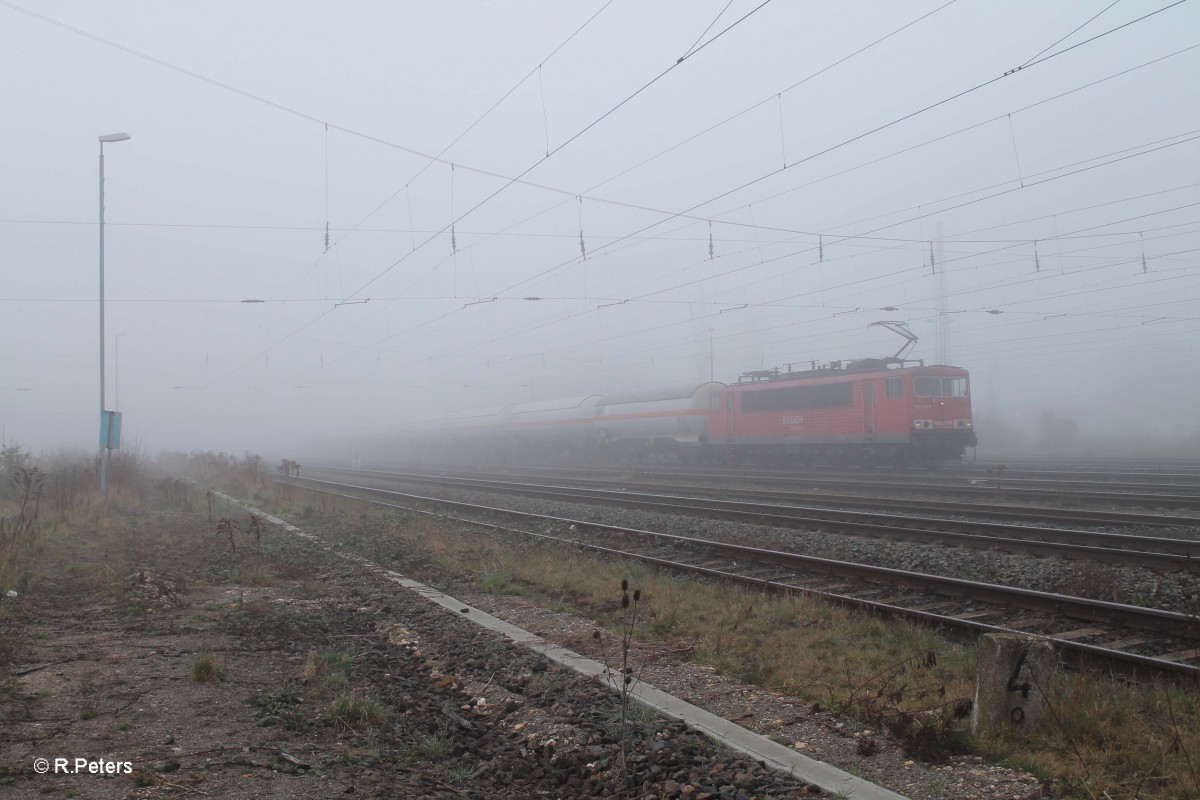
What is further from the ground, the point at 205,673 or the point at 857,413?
the point at 857,413

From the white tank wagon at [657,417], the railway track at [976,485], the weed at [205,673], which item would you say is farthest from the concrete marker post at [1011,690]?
the white tank wagon at [657,417]

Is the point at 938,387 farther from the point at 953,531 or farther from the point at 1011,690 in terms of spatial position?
the point at 1011,690

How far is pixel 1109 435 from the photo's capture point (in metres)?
54.9

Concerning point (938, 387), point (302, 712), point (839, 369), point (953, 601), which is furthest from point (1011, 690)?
point (839, 369)

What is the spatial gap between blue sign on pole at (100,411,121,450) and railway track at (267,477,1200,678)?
1206 cm

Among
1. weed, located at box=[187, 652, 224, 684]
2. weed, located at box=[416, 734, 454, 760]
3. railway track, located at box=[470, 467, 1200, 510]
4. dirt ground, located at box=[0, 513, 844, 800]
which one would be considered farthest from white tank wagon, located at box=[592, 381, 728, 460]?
weed, located at box=[416, 734, 454, 760]

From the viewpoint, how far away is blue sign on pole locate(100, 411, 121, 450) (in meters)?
19.0

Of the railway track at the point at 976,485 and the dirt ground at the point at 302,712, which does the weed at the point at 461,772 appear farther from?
the railway track at the point at 976,485

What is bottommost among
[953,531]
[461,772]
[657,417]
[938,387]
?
[461,772]

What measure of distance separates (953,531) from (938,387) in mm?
14512

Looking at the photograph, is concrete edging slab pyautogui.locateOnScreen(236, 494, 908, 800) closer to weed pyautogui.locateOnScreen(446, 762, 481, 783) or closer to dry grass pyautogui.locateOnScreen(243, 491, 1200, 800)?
dry grass pyautogui.locateOnScreen(243, 491, 1200, 800)

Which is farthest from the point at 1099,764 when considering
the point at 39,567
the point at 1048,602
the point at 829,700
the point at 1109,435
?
the point at 1109,435

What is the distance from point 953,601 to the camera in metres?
9.02

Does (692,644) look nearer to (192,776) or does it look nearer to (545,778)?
(545,778)
